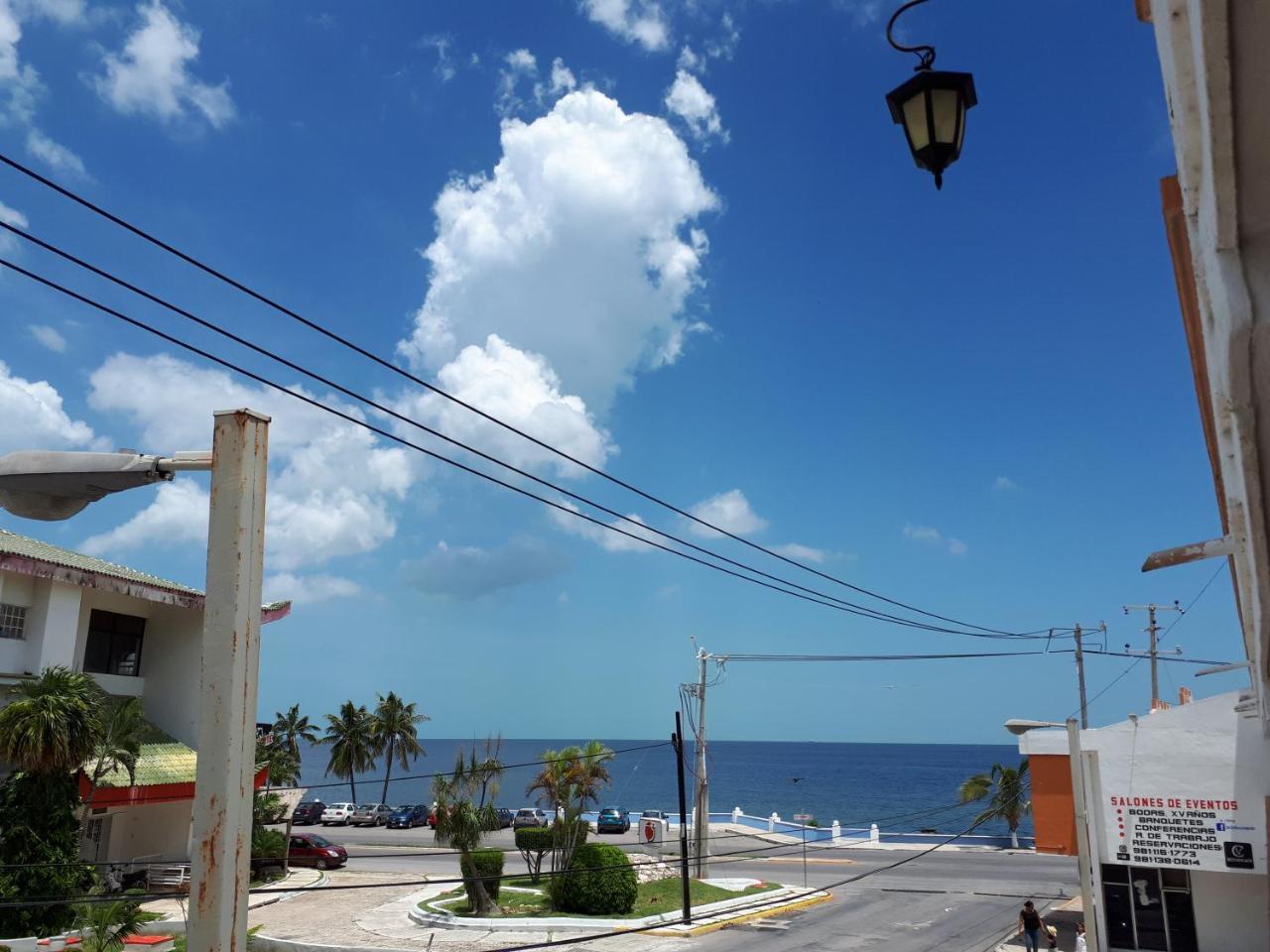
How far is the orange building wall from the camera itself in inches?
1035

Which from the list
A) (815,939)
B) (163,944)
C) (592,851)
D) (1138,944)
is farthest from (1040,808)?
(163,944)

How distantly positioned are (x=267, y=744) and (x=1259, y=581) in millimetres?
38068

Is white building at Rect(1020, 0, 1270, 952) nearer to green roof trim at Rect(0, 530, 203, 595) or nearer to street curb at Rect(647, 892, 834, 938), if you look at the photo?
street curb at Rect(647, 892, 834, 938)

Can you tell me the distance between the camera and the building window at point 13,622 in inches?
1064

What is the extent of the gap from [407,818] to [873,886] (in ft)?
99.7

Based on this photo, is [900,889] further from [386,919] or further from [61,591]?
[61,591]

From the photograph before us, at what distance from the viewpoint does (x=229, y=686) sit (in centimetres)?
567

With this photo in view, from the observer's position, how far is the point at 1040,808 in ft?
87.0

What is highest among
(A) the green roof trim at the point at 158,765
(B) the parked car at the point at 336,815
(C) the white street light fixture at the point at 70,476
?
(C) the white street light fixture at the point at 70,476

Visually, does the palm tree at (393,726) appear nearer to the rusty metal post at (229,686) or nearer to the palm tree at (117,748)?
the palm tree at (117,748)

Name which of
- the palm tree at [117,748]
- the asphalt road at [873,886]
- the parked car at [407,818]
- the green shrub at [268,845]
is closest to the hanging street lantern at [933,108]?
the asphalt road at [873,886]

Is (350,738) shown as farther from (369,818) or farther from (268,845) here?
(268,845)

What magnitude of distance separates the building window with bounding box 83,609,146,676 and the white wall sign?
29.3 meters

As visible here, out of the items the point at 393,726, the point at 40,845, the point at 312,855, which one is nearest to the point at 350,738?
the point at 393,726
